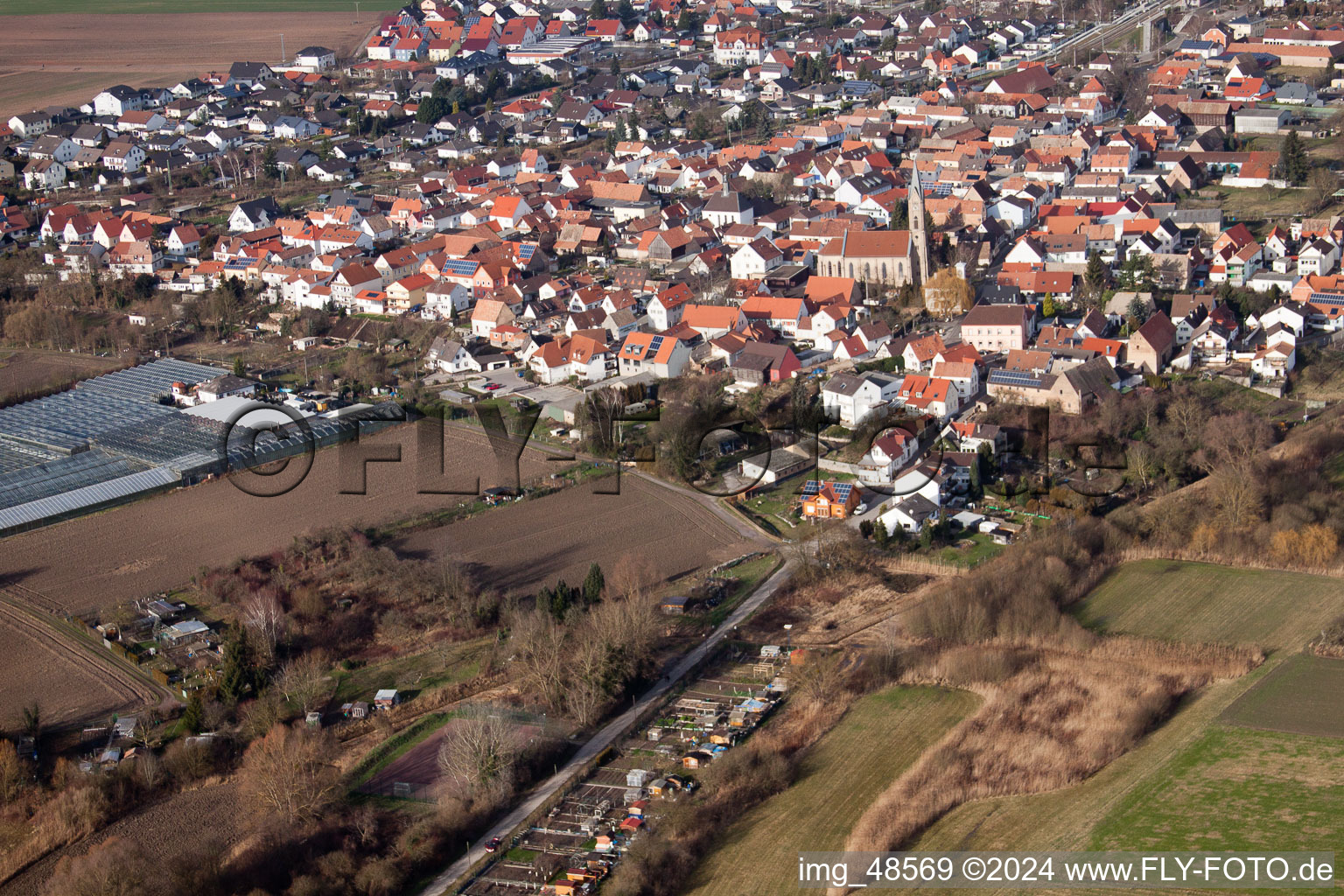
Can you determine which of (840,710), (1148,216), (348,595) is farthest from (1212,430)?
A: (348,595)

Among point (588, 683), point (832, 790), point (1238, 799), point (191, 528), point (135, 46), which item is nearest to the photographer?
point (1238, 799)

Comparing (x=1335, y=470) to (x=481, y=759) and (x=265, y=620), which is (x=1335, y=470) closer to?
(x=481, y=759)

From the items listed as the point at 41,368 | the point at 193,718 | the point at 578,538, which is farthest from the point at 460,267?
the point at 193,718

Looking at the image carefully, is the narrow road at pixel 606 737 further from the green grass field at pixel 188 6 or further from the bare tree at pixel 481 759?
the green grass field at pixel 188 6

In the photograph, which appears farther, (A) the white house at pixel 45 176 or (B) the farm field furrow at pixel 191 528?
(A) the white house at pixel 45 176

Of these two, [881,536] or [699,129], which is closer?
[881,536]

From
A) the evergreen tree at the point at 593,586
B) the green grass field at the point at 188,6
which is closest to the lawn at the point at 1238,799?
the evergreen tree at the point at 593,586

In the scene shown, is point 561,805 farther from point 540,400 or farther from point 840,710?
point 540,400
